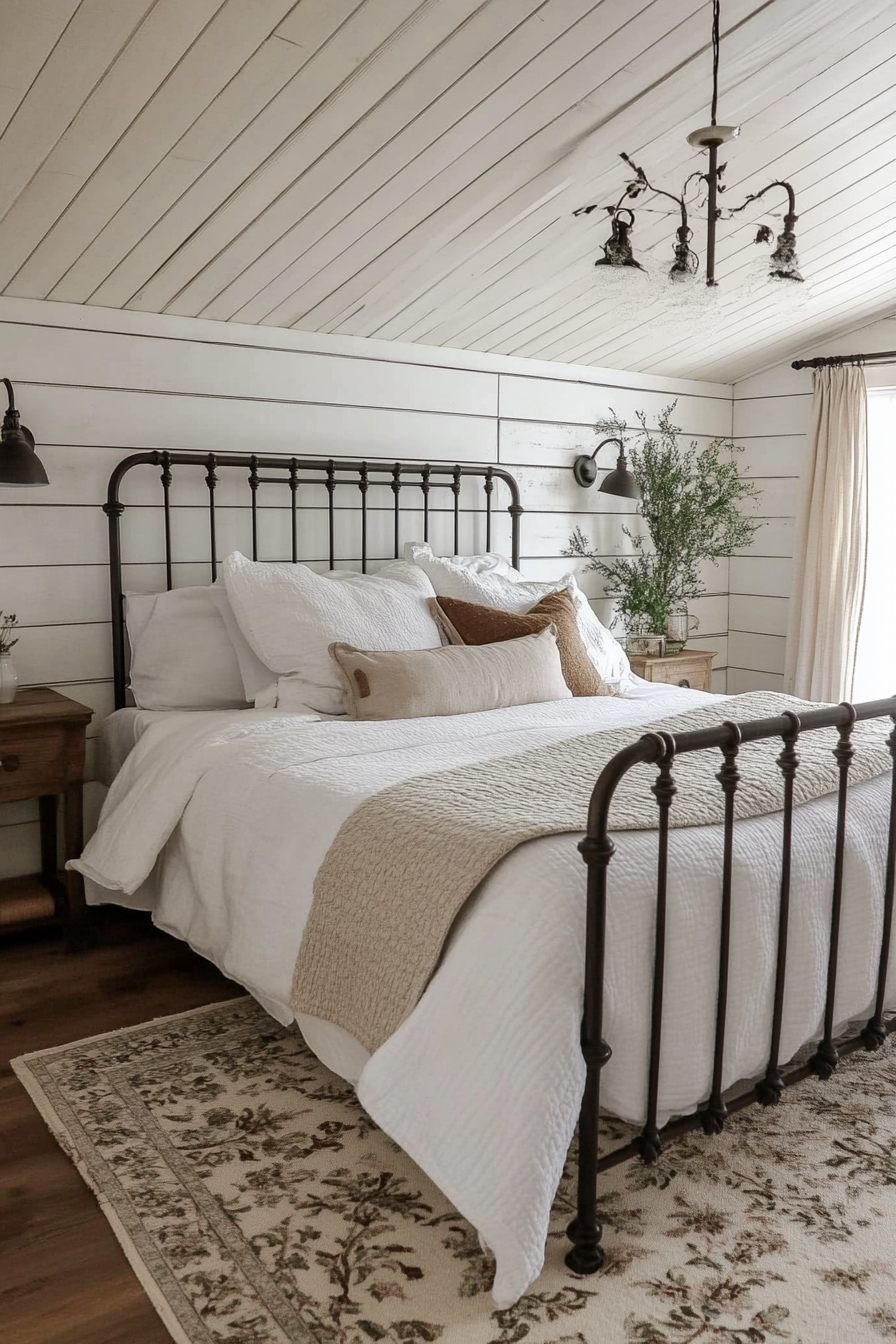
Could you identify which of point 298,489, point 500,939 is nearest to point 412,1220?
point 500,939

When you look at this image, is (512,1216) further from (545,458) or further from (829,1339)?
(545,458)

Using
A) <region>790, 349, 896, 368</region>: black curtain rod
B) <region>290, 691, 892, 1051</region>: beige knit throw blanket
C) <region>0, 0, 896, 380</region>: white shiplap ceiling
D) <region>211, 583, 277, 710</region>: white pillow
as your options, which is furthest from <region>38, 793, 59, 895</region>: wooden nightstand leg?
<region>790, 349, 896, 368</region>: black curtain rod

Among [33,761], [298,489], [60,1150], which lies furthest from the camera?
[298,489]

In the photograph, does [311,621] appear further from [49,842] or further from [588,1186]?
[588,1186]

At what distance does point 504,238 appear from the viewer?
3334mm

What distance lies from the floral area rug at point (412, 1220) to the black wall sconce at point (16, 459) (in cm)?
147

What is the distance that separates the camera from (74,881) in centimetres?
294

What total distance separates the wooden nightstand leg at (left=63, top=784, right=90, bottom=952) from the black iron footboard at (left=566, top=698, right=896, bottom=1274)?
1.75 m

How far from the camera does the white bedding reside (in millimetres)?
1564

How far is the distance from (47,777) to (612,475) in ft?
8.40

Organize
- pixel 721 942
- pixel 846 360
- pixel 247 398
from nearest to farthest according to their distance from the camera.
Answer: pixel 721 942
pixel 247 398
pixel 846 360

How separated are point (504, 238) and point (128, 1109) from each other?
2678 mm

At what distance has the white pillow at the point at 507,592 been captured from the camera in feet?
11.4

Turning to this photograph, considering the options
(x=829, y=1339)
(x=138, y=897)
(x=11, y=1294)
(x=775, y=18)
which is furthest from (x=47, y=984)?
(x=775, y=18)
